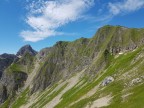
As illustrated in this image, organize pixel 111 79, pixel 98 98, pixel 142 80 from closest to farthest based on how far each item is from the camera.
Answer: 1. pixel 142 80
2. pixel 98 98
3. pixel 111 79

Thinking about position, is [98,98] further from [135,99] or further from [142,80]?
[135,99]

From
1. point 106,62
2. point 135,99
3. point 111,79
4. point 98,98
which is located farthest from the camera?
point 106,62

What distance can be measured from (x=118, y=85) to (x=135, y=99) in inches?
1061

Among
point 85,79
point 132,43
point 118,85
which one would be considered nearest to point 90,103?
point 118,85

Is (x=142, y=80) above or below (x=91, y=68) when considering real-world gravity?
below

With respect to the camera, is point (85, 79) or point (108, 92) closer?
point (108, 92)

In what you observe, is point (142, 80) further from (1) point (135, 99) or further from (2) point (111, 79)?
(2) point (111, 79)

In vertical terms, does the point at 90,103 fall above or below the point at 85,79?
below

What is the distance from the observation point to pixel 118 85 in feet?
350

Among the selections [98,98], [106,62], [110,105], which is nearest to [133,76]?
[98,98]

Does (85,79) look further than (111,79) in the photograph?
Yes

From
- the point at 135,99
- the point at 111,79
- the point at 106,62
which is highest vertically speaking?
the point at 106,62

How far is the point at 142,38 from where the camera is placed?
652ft

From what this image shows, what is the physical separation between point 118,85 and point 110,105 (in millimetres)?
21057
